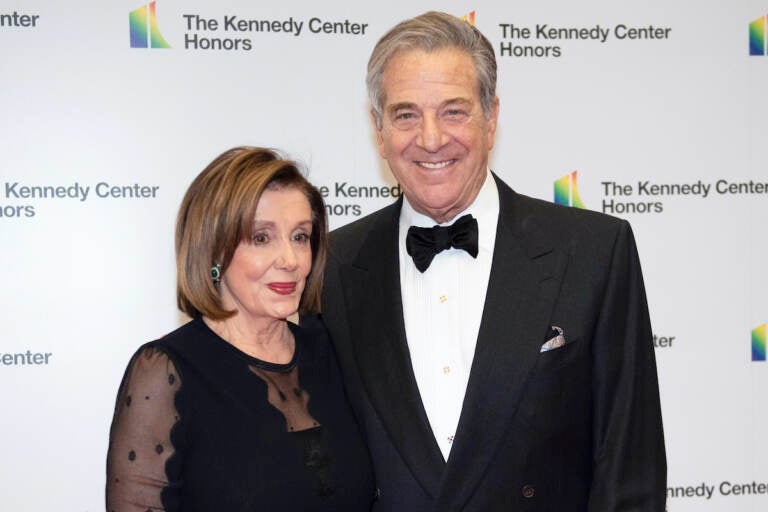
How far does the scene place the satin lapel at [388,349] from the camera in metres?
2.05

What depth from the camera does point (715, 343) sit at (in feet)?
11.8

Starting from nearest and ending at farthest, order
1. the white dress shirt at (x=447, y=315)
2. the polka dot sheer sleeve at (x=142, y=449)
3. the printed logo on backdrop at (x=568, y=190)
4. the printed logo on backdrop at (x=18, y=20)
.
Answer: the polka dot sheer sleeve at (x=142, y=449)
the white dress shirt at (x=447, y=315)
the printed logo on backdrop at (x=18, y=20)
the printed logo on backdrop at (x=568, y=190)

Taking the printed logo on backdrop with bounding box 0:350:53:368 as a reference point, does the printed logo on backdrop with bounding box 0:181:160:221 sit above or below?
above

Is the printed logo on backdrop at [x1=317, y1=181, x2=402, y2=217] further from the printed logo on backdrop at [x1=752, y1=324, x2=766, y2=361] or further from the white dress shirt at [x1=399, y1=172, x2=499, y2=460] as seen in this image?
the printed logo on backdrop at [x1=752, y1=324, x2=766, y2=361]

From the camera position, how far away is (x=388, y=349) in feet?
7.13

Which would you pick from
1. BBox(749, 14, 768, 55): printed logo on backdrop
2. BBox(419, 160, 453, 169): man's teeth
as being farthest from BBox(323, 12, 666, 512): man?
BBox(749, 14, 768, 55): printed logo on backdrop

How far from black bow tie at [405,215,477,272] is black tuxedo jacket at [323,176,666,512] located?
0.09m

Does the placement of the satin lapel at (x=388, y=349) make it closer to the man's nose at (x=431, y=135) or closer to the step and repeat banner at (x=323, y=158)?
the man's nose at (x=431, y=135)

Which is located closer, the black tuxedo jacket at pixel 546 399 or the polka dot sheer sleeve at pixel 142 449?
the polka dot sheer sleeve at pixel 142 449

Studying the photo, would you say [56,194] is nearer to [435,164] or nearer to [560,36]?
[435,164]

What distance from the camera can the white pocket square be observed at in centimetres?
203

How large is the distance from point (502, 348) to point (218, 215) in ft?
2.49

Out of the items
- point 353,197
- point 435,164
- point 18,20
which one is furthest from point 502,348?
point 18,20

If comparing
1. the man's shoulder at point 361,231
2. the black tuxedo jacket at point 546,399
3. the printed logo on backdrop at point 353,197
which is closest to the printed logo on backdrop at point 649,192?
the printed logo on backdrop at point 353,197
